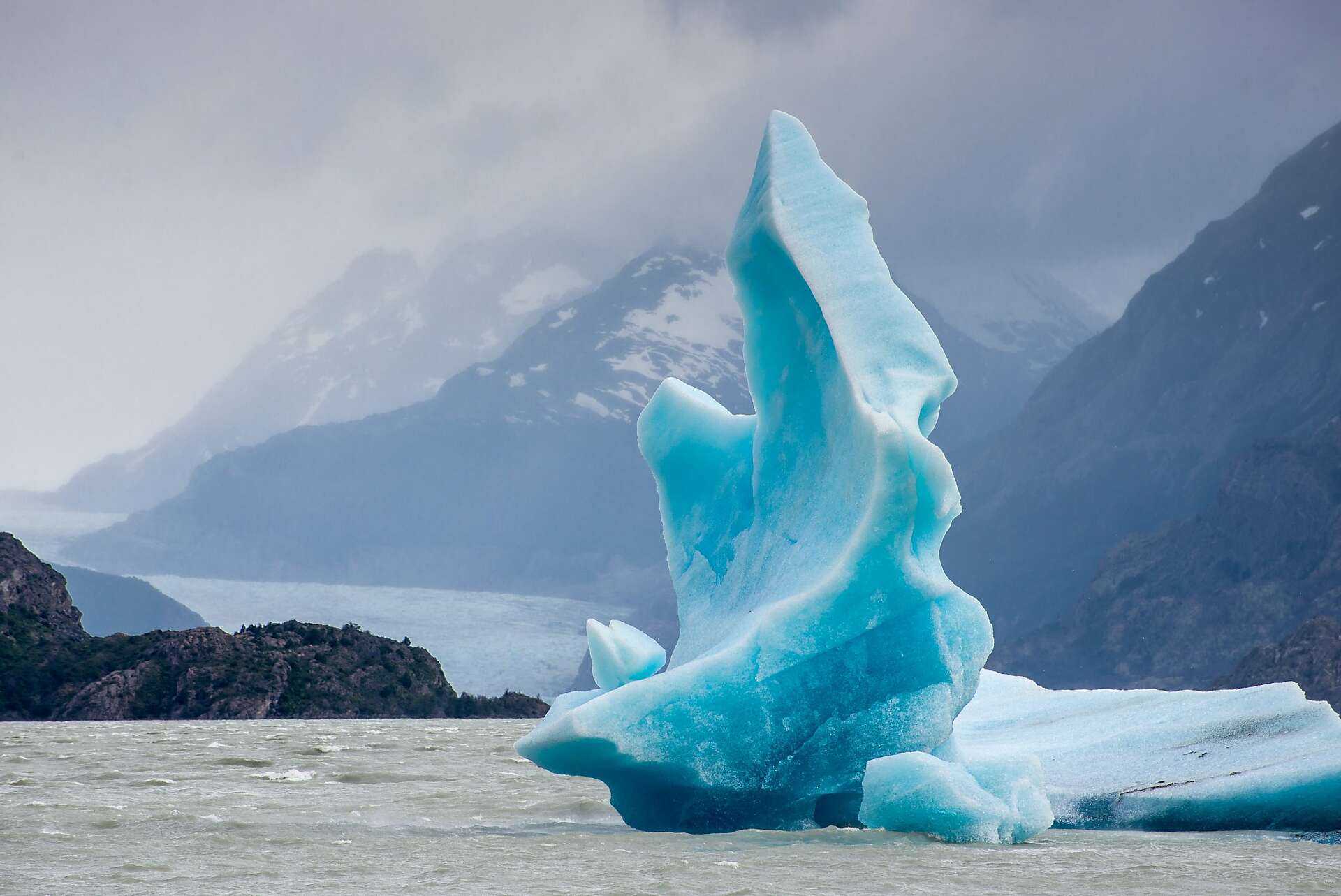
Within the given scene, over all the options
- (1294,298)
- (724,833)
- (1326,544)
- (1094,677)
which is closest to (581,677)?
(1094,677)

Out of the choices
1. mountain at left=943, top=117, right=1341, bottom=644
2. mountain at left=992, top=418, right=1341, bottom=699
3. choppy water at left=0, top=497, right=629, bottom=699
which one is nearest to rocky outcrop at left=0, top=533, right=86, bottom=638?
choppy water at left=0, top=497, right=629, bottom=699

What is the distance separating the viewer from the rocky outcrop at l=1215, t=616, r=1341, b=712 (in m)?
63.6

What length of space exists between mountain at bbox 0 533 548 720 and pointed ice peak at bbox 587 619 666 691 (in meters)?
35.1

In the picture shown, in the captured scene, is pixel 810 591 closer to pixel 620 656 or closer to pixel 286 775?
pixel 620 656

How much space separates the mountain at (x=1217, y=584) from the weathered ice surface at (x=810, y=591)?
102970 mm

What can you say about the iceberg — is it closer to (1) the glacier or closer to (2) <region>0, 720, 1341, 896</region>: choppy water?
(1) the glacier

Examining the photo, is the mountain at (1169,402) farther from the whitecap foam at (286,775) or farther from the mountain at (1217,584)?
the whitecap foam at (286,775)

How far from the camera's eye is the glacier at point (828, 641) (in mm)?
9078

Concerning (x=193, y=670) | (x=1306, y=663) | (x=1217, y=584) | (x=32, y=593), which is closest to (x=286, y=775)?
(x=193, y=670)

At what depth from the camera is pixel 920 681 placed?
945 centimetres

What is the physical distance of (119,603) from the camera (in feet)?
370

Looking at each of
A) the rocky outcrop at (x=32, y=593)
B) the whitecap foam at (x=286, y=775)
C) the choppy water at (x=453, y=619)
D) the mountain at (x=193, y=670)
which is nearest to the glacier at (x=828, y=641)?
the whitecap foam at (x=286, y=775)

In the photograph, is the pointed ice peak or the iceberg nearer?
the iceberg

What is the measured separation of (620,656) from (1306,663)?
63.4 metres
